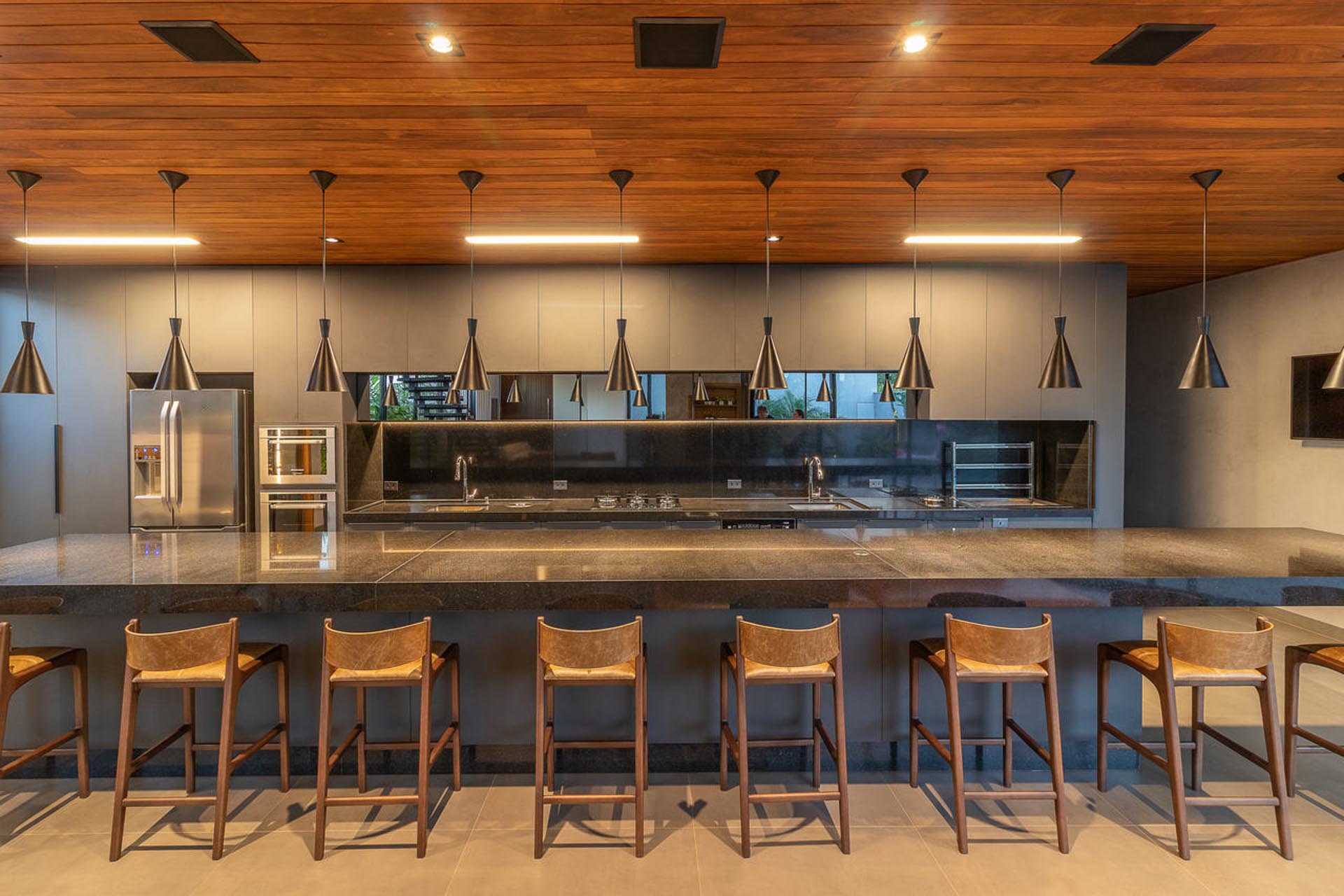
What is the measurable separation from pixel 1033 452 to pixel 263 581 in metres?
5.09

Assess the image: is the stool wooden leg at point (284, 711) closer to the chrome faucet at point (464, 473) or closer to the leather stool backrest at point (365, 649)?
the leather stool backrest at point (365, 649)

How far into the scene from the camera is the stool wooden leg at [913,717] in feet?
9.41

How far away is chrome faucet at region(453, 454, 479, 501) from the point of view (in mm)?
5434

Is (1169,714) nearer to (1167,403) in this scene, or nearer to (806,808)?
(806,808)

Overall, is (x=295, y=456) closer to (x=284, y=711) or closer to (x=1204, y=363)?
(x=284, y=711)

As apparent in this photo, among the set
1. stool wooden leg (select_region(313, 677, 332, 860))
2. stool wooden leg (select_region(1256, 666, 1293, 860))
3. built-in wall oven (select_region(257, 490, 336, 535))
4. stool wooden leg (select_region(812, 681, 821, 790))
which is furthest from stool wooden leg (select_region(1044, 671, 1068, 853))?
built-in wall oven (select_region(257, 490, 336, 535))

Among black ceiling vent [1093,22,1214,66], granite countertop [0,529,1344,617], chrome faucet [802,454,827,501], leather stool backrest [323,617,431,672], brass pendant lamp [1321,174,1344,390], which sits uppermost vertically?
black ceiling vent [1093,22,1214,66]

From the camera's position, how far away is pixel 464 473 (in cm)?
545

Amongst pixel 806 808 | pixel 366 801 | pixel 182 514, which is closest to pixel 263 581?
pixel 366 801

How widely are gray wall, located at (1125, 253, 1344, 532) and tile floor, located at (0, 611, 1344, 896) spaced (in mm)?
2961

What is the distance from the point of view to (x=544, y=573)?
2.70 meters

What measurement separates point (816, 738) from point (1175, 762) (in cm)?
124

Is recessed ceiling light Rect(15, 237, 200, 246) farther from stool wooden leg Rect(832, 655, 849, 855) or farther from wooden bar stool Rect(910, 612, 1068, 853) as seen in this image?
wooden bar stool Rect(910, 612, 1068, 853)

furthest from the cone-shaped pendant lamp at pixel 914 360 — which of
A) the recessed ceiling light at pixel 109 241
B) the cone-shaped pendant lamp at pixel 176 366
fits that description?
the recessed ceiling light at pixel 109 241
